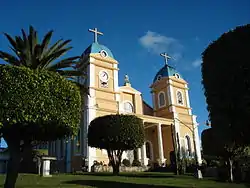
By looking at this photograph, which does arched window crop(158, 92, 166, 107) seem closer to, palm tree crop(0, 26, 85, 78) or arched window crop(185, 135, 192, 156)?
arched window crop(185, 135, 192, 156)

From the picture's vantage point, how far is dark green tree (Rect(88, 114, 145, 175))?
25.3 m

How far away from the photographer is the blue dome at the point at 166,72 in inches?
2022

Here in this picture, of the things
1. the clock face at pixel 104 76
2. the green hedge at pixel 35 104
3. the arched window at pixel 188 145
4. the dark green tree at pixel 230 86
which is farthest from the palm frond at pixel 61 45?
the arched window at pixel 188 145

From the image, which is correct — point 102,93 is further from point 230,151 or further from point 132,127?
point 230,151

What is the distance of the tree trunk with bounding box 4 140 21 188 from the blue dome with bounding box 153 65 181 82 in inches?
1589

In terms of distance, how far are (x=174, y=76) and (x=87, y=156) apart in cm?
2464

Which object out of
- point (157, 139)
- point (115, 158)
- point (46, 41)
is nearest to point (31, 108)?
point (46, 41)

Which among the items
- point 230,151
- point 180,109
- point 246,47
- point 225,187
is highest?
point 180,109

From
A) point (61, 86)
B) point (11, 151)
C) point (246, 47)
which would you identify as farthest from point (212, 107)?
point (11, 151)

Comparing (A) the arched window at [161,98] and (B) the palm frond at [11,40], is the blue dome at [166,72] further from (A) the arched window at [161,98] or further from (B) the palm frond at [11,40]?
(B) the palm frond at [11,40]

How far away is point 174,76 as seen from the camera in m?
51.4

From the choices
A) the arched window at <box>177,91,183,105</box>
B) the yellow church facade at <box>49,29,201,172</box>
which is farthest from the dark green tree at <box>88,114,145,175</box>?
the arched window at <box>177,91,183,105</box>

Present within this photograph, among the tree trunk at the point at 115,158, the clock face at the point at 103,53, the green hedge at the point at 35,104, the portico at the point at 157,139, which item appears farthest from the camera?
the clock face at the point at 103,53

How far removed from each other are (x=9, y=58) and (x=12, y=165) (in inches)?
286
